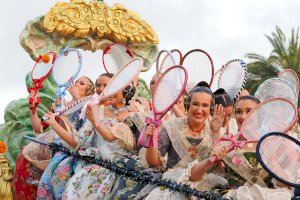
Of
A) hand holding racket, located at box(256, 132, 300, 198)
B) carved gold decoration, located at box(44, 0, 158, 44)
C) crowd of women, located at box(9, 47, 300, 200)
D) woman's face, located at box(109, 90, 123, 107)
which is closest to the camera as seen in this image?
hand holding racket, located at box(256, 132, 300, 198)

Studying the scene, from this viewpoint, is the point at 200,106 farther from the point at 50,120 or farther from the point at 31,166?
the point at 31,166

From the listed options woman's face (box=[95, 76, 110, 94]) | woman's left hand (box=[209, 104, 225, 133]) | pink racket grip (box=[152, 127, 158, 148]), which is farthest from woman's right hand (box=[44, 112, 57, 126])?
woman's left hand (box=[209, 104, 225, 133])

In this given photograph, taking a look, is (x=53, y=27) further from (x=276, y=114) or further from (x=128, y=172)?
(x=276, y=114)

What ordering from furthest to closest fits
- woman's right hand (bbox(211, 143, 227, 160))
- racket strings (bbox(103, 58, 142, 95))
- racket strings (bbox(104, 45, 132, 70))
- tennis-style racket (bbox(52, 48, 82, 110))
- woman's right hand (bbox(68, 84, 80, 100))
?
1. racket strings (bbox(104, 45, 132, 70))
2. woman's right hand (bbox(68, 84, 80, 100))
3. tennis-style racket (bbox(52, 48, 82, 110))
4. racket strings (bbox(103, 58, 142, 95))
5. woman's right hand (bbox(211, 143, 227, 160))

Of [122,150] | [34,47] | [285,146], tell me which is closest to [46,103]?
[34,47]

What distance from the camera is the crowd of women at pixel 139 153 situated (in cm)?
379

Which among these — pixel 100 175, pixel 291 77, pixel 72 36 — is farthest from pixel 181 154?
pixel 72 36

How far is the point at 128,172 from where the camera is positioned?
442 centimetres

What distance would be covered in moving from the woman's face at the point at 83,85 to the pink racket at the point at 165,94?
1.77m

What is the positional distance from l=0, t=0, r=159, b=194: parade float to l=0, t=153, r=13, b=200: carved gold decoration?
0.22m

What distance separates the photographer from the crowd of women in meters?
3.79

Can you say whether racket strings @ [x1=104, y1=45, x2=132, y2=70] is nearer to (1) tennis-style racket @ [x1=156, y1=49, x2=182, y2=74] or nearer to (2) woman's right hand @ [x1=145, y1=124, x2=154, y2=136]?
(1) tennis-style racket @ [x1=156, y1=49, x2=182, y2=74]

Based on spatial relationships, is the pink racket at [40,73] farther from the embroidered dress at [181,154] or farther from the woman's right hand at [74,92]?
the embroidered dress at [181,154]

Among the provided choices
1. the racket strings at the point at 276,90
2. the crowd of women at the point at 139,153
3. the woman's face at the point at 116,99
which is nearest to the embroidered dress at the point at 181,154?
the crowd of women at the point at 139,153
